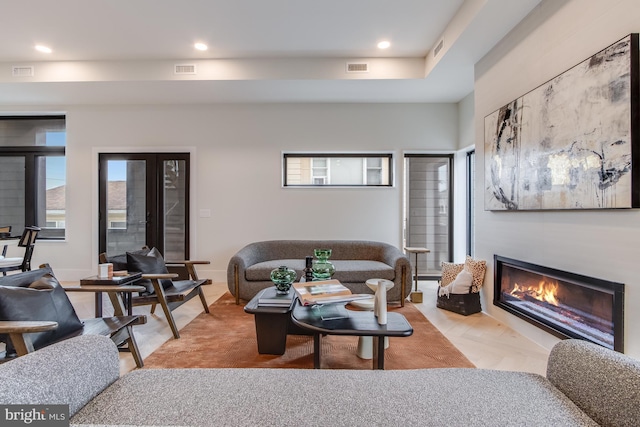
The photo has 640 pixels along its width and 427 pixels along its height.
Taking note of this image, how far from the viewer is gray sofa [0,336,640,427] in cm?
83

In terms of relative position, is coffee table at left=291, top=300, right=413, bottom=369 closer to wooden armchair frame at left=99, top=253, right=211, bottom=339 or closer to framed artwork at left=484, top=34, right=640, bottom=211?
wooden armchair frame at left=99, top=253, right=211, bottom=339

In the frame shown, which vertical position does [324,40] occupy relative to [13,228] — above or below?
above

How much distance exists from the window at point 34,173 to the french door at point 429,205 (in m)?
5.64

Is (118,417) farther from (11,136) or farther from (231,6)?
(11,136)

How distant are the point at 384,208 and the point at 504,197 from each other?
78.1 inches

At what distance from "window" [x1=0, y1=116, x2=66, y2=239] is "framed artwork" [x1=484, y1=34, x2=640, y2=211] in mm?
6331

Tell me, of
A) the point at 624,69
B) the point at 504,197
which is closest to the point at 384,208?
the point at 504,197

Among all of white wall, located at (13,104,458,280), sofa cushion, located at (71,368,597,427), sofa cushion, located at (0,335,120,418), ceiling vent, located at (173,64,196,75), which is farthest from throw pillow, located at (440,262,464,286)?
ceiling vent, located at (173,64,196,75)

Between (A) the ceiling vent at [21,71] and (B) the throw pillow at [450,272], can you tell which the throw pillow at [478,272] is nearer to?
(B) the throw pillow at [450,272]

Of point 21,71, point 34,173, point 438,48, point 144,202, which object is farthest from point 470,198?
point 34,173

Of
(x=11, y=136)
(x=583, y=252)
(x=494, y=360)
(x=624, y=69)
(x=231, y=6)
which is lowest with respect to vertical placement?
(x=494, y=360)

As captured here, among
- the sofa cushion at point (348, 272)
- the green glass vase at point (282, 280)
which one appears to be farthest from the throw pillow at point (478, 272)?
the green glass vase at point (282, 280)

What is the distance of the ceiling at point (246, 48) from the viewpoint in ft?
9.35

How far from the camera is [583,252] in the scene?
207 centimetres
